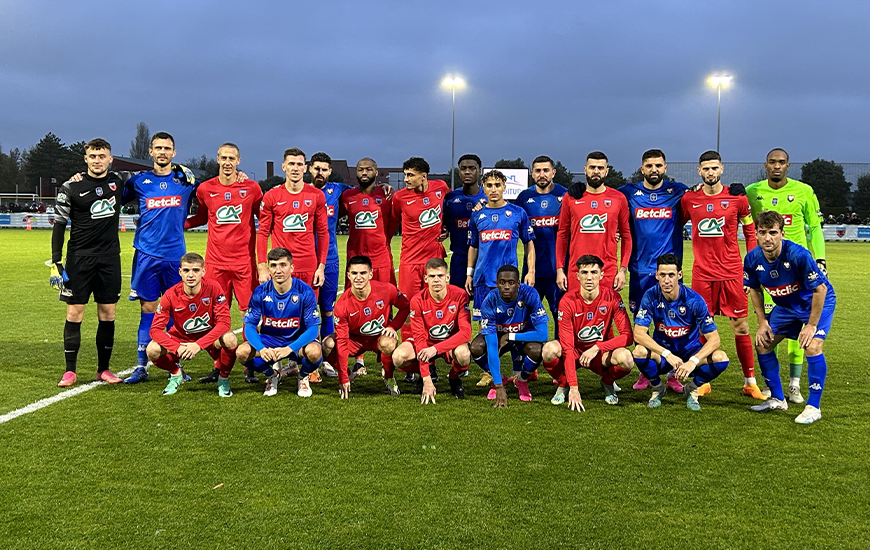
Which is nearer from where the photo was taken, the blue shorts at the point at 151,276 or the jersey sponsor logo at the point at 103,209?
the jersey sponsor logo at the point at 103,209

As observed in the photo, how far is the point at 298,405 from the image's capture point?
5.30 metres

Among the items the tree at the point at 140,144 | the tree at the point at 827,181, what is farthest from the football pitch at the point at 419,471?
the tree at the point at 140,144

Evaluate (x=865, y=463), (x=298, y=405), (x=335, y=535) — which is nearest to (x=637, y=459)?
(x=865, y=463)

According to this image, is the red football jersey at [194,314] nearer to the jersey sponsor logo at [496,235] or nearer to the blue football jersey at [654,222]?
the jersey sponsor logo at [496,235]

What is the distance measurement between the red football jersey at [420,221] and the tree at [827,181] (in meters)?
43.2

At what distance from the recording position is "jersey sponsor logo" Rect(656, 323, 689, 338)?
5.40 metres

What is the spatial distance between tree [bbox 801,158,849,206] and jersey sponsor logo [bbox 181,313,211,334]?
45.3 meters

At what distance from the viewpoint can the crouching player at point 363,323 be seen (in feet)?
18.6

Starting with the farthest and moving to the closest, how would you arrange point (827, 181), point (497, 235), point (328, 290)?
point (827, 181) < point (328, 290) < point (497, 235)

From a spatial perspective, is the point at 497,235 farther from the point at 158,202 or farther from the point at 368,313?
the point at 158,202

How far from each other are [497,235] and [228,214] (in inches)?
96.6

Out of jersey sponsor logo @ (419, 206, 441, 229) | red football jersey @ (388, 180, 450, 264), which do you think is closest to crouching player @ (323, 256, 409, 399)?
red football jersey @ (388, 180, 450, 264)

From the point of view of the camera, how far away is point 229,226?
6.18 m

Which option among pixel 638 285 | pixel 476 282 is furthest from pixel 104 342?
pixel 638 285
